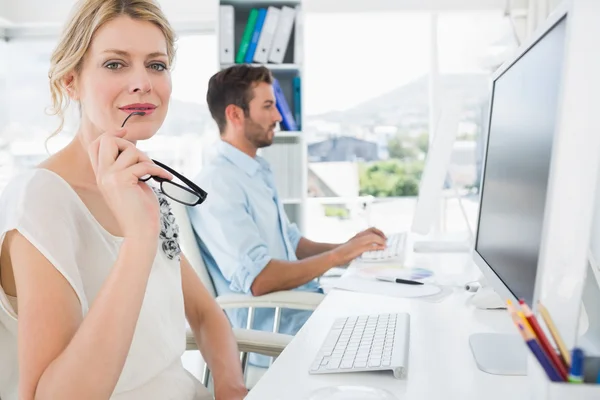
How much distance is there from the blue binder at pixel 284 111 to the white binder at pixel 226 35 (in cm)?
28

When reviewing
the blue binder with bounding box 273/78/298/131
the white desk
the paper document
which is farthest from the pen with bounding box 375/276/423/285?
the blue binder with bounding box 273/78/298/131

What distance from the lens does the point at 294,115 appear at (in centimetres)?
315

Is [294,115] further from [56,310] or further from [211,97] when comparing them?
[56,310]

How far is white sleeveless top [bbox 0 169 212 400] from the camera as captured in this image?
0.91m

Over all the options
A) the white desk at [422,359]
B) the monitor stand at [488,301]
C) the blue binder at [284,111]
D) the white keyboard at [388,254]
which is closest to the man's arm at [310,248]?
the white keyboard at [388,254]

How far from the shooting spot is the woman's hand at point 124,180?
90cm

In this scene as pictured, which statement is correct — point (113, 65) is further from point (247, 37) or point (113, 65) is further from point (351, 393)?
point (247, 37)

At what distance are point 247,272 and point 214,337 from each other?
561mm

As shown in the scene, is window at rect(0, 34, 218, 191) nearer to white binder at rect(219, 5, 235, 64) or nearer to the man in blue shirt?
white binder at rect(219, 5, 235, 64)

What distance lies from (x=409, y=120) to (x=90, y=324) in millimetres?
3907

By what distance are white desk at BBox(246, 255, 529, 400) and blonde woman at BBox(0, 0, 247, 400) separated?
0.23m

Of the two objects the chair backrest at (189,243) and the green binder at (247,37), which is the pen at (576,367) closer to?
the chair backrest at (189,243)

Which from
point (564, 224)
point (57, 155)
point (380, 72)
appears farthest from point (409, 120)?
point (564, 224)

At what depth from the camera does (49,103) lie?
4.37 meters
